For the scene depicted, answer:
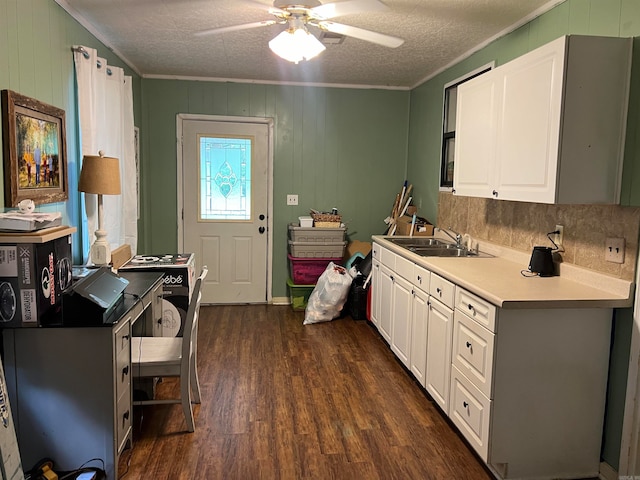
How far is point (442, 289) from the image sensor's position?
2799 mm

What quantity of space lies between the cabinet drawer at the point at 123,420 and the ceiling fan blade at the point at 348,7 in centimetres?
211

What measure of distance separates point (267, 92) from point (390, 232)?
6.41 feet

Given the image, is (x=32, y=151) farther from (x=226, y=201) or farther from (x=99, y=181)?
(x=226, y=201)

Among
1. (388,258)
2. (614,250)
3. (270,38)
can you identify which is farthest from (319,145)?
(614,250)

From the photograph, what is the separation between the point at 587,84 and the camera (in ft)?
7.21

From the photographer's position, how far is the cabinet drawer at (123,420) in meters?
2.21

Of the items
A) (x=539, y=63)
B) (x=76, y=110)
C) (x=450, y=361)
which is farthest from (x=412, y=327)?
(x=76, y=110)

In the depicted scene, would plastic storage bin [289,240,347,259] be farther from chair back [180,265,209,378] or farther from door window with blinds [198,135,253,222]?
chair back [180,265,209,378]

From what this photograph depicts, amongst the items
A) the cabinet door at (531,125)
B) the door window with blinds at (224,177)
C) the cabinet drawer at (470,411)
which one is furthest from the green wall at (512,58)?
the door window with blinds at (224,177)

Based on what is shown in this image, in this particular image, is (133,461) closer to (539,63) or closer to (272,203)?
(539,63)

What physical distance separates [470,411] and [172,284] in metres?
2.13

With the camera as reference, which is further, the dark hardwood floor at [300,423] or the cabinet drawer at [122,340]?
the dark hardwood floor at [300,423]

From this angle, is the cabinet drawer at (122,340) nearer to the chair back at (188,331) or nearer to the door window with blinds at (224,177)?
the chair back at (188,331)

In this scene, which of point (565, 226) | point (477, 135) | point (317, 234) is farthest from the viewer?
point (317, 234)
